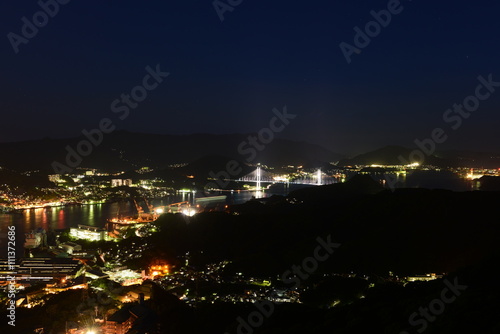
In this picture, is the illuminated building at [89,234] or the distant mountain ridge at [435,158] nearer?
the illuminated building at [89,234]

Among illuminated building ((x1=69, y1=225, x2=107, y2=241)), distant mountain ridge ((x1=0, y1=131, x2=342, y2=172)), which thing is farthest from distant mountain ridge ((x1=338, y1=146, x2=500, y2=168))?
illuminated building ((x1=69, y1=225, x2=107, y2=241))

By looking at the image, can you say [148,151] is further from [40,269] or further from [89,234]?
[40,269]

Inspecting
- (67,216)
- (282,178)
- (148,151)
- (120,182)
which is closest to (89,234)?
(67,216)

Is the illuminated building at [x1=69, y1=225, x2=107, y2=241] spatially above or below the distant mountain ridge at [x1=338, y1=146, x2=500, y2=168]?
below

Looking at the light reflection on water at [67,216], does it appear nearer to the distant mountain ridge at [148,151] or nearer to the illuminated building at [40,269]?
the illuminated building at [40,269]

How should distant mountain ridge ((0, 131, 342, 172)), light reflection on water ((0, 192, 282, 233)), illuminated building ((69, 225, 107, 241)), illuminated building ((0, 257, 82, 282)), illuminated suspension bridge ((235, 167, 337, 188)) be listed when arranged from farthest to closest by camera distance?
distant mountain ridge ((0, 131, 342, 172))
illuminated suspension bridge ((235, 167, 337, 188))
light reflection on water ((0, 192, 282, 233))
illuminated building ((69, 225, 107, 241))
illuminated building ((0, 257, 82, 282))

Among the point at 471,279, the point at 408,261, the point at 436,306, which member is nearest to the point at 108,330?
the point at 436,306

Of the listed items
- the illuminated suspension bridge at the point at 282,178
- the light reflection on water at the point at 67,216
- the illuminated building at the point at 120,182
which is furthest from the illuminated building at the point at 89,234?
the illuminated suspension bridge at the point at 282,178

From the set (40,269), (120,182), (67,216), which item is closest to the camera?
(40,269)

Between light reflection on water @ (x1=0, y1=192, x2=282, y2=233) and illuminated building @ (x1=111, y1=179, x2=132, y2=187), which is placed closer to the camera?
light reflection on water @ (x1=0, y1=192, x2=282, y2=233)

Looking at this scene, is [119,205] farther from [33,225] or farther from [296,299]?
[296,299]

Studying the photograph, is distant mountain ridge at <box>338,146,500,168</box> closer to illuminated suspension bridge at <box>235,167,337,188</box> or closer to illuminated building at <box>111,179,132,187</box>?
illuminated suspension bridge at <box>235,167,337,188</box>
